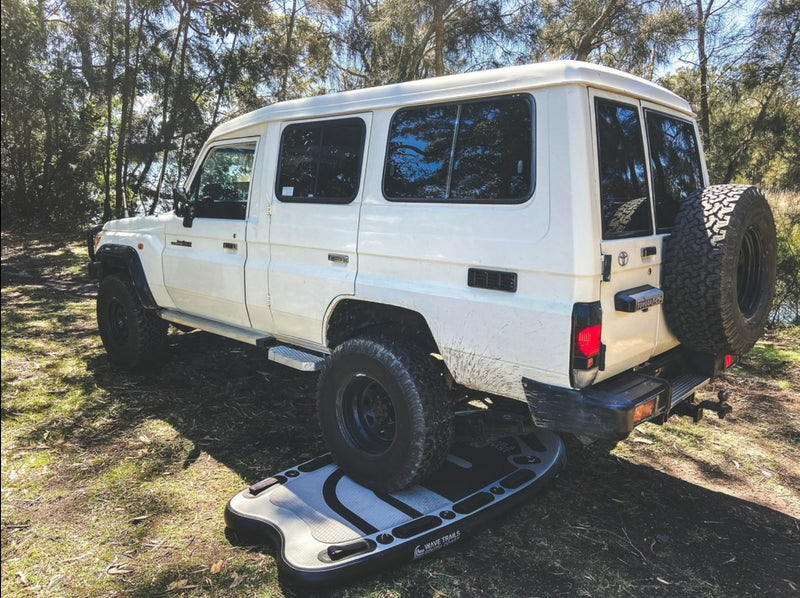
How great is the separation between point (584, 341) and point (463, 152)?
1.17 meters

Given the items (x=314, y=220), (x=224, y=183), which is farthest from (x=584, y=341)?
(x=224, y=183)

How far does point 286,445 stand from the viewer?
13.5 feet

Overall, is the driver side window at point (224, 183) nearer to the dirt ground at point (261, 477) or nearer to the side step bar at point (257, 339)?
the side step bar at point (257, 339)

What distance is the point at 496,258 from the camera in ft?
9.27

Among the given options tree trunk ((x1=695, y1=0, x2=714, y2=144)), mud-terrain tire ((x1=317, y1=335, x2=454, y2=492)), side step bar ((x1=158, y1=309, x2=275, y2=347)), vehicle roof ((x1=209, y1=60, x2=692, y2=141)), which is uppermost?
tree trunk ((x1=695, y1=0, x2=714, y2=144))

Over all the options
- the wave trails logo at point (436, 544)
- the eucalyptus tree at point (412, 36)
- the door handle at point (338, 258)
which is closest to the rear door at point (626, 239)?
the wave trails logo at point (436, 544)

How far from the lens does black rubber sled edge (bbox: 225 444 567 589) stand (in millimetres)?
2596

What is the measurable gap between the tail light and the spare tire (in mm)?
675

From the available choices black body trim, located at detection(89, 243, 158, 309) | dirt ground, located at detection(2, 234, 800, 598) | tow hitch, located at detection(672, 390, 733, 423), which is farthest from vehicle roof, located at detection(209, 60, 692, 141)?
dirt ground, located at detection(2, 234, 800, 598)

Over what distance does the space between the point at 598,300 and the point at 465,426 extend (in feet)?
3.81

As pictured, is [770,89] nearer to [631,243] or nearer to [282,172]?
[631,243]

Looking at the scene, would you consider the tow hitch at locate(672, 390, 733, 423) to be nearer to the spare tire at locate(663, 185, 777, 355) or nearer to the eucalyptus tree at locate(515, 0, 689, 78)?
the spare tire at locate(663, 185, 777, 355)

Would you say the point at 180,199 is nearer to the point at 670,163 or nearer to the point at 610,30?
the point at 670,163

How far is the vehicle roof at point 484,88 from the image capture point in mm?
2650
